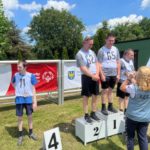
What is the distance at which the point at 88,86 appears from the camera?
5.76 meters

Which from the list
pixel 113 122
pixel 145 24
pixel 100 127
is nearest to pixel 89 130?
pixel 100 127

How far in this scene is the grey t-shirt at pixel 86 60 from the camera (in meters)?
5.66

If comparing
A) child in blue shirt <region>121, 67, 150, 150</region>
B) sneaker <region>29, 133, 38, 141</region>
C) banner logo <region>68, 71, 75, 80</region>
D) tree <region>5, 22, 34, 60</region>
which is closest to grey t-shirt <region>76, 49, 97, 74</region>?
child in blue shirt <region>121, 67, 150, 150</region>

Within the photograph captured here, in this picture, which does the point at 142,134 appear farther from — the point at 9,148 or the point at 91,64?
the point at 9,148

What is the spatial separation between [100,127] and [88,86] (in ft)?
2.97

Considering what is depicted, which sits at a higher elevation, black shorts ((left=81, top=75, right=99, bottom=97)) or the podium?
black shorts ((left=81, top=75, right=99, bottom=97))

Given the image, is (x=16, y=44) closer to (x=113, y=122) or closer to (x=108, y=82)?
(x=108, y=82)

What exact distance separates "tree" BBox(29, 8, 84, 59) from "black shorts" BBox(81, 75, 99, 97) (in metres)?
53.5

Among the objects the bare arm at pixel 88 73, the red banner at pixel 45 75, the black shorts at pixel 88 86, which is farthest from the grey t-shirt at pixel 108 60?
the red banner at pixel 45 75

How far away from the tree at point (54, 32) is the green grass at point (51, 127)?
168 ft

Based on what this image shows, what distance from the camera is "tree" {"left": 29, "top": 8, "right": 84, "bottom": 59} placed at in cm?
6009

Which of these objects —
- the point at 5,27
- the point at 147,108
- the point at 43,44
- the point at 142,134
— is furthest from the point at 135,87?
the point at 43,44

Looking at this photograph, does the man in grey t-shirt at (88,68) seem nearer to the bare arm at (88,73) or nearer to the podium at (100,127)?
the bare arm at (88,73)

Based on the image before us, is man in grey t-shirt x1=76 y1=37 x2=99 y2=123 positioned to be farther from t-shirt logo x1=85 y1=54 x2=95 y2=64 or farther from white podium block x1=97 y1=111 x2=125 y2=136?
white podium block x1=97 y1=111 x2=125 y2=136
